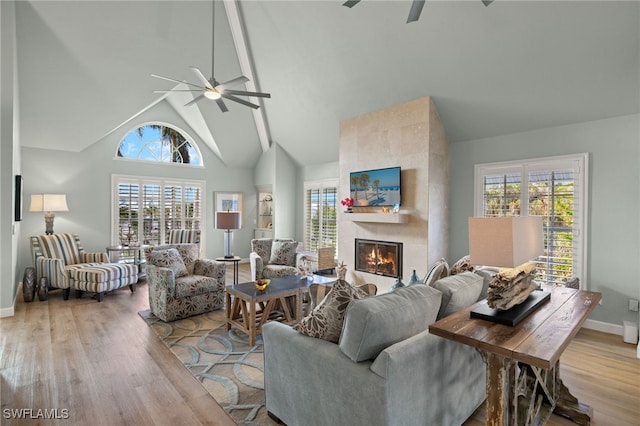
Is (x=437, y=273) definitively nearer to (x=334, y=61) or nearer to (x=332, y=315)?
(x=332, y=315)

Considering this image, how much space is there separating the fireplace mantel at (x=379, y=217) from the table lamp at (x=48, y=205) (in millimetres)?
4973

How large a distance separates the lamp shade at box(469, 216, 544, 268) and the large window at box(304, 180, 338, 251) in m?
5.16

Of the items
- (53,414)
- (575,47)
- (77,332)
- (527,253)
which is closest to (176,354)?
(53,414)

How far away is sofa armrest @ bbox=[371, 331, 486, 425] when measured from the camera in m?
1.51

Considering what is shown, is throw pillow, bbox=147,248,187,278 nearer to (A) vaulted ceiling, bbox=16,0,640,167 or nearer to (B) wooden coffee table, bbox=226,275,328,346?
(B) wooden coffee table, bbox=226,275,328,346

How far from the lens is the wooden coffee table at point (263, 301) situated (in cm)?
337

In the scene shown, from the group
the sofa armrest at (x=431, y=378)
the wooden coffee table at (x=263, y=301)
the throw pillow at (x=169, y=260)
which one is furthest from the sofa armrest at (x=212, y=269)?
the sofa armrest at (x=431, y=378)

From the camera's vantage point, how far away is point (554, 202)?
4133mm

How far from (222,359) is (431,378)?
2049 millimetres

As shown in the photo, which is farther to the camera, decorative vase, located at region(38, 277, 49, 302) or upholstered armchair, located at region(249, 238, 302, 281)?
upholstered armchair, located at region(249, 238, 302, 281)

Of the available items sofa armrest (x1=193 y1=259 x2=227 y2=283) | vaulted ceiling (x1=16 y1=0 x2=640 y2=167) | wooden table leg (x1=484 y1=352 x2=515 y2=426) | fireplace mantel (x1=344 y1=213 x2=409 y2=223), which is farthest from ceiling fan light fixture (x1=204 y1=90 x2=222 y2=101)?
wooden table leg (x1=484 y1=352 x2=515 y2=426)

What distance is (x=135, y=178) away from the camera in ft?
22.7

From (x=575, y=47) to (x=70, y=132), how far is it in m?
7.52

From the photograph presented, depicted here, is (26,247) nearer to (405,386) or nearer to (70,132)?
(70,132)
